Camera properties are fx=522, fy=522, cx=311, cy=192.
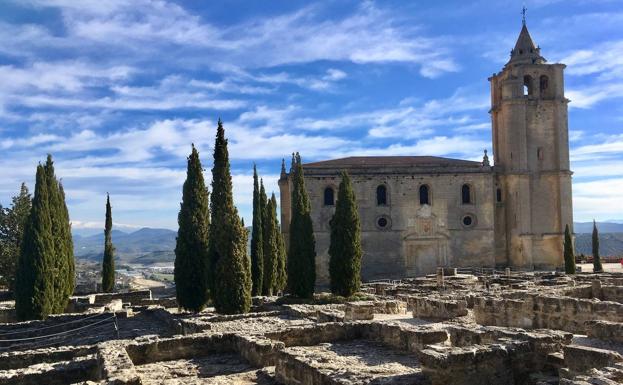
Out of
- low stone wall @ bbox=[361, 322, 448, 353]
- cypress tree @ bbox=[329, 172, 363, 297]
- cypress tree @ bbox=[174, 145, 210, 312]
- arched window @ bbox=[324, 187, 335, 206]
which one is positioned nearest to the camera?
low stone wall @ bbox=[361, 322, 448, 353]

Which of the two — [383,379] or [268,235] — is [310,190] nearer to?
[268,235]

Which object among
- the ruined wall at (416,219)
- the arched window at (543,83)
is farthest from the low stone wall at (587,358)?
the arched window at (543,83)

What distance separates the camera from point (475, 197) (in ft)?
129

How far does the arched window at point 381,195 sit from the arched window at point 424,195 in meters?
2.79

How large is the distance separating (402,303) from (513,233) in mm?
24054

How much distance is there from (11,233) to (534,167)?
37052 millimetres

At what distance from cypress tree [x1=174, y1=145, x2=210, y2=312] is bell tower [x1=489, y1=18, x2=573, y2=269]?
27.9m

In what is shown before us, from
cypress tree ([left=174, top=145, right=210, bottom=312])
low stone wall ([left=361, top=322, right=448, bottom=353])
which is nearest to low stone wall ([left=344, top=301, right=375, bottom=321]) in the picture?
low stone wall ([left=361, top=322, right=448, bottom=353])

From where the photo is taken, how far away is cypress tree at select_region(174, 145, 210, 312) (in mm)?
19281

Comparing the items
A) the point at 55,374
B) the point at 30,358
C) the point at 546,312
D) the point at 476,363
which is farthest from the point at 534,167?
the point at 55,374

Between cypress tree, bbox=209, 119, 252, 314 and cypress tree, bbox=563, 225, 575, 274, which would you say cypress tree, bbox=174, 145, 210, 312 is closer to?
cypress tree, bbox=209, 119, 252, 314

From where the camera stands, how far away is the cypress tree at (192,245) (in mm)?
19281

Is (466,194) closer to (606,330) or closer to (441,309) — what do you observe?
(441,309)

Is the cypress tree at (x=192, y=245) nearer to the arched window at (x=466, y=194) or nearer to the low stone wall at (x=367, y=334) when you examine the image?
the low stone wall at (x=367, y=334)
